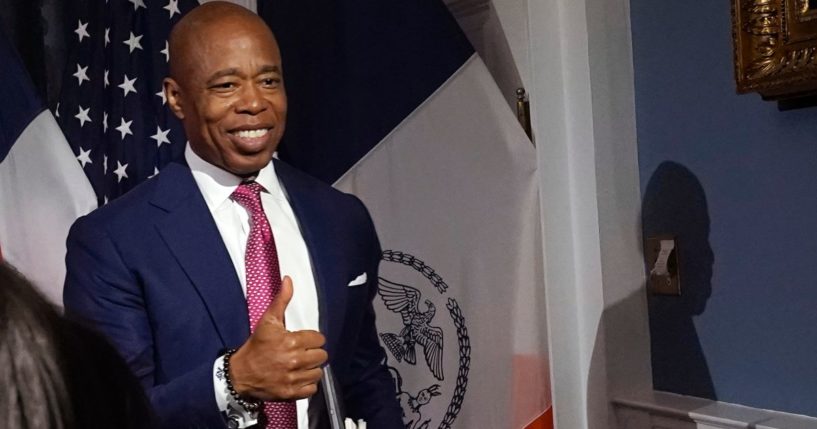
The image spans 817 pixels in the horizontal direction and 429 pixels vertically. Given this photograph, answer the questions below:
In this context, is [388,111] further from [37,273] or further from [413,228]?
[37,273]

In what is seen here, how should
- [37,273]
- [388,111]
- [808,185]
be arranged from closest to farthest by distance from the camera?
[37,273], [808,185], [388,111]

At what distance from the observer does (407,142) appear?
198 centimetres

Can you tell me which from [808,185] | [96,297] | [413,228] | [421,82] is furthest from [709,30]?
[96,297]

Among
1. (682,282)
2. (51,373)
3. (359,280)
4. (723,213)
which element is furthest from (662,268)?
(51,373)

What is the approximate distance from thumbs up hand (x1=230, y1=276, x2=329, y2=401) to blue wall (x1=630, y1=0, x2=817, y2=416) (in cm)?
110

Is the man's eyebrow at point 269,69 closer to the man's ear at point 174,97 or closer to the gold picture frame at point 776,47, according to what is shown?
the man's ear at point 174,97

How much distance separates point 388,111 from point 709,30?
2.46 feet

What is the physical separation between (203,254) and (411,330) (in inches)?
27.7

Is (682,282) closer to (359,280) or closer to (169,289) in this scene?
(359,280)

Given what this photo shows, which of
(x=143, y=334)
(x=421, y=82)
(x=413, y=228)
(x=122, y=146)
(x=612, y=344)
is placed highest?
(x=421, y=82)

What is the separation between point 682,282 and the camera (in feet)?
6.80

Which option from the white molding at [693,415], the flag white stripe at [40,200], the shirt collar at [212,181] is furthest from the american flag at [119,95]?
the white molding at [693,415]

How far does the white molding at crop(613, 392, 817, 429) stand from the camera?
5.99 feet

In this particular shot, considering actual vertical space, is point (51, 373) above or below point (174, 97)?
below
